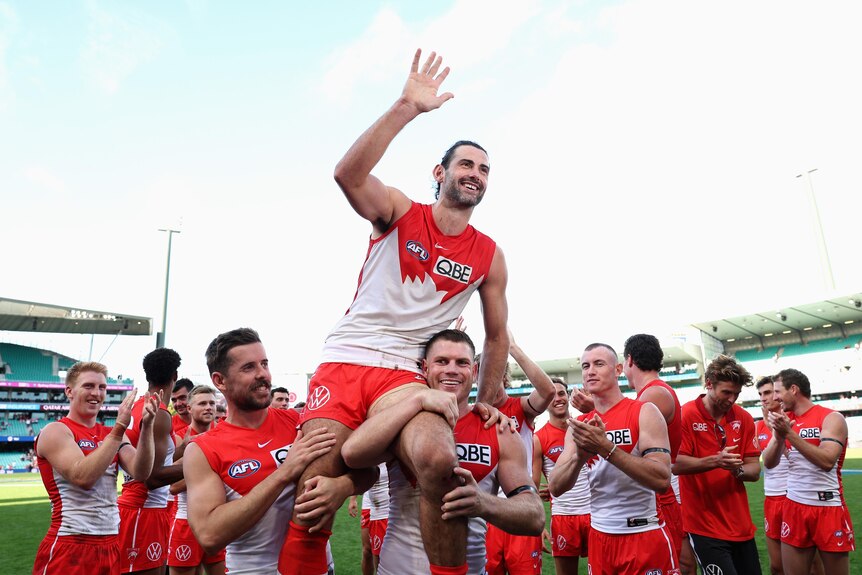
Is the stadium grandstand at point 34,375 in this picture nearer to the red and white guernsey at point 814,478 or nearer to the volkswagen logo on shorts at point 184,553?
the volkswagen logo on shorts at point 184,553

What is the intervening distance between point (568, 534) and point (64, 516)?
5.28m

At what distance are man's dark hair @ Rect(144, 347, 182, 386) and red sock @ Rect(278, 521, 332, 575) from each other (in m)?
3.34

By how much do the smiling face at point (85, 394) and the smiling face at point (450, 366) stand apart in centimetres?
373

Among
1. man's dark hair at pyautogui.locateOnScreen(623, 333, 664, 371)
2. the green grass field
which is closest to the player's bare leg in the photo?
man's dark hair at pyautogui.locateOnScreen(623, 333, 664, 371)

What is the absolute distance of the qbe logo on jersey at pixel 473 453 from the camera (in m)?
3.92

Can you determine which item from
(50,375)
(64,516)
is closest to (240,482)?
(64,516)

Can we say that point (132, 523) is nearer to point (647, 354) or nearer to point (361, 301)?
point (361, 301)

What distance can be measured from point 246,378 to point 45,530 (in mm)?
15212

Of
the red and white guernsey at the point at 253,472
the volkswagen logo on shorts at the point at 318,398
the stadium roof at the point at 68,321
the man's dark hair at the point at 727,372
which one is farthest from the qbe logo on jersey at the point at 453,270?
the stadium roof at the point at 68,321

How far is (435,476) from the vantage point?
3.01m

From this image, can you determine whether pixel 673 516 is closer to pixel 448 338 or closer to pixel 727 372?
pixel 727 372

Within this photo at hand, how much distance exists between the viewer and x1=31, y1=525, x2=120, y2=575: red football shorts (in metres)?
5.53

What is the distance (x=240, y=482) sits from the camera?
3988 mm

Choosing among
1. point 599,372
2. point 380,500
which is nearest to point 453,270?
point 599,372
